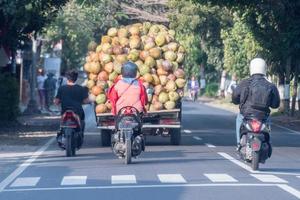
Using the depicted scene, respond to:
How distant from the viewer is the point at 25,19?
30125 millimetres

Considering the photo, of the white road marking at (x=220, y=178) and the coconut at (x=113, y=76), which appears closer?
the white road marking at (x=220, y=178)

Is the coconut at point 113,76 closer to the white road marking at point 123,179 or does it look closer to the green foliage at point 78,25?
the white road marking at point 123,179

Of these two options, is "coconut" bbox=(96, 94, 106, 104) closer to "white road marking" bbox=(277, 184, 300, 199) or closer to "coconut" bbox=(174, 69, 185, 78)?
"coconut" bbox=(174, 69, 185, 78)

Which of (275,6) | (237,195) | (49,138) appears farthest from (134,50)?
(275,6)

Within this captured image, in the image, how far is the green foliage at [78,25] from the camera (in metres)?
57.6

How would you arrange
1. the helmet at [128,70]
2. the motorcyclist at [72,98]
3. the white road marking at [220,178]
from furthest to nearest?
1. the motorcyclist at [72,98]
2. the helmet at [128,70]
3. the white road marking at [220,178]

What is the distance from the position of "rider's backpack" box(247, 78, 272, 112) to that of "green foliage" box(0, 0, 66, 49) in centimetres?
1020

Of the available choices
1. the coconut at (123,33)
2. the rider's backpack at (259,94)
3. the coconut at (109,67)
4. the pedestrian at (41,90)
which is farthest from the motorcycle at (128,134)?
the pedestrian at (41,90)

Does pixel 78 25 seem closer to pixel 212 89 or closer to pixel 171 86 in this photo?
pixel 212 89

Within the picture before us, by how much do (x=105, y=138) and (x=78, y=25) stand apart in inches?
1343

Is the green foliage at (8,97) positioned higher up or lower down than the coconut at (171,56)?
lower down

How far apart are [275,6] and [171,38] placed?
13.4m

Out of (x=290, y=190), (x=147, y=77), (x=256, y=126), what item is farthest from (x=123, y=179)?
(x=147, y=77)

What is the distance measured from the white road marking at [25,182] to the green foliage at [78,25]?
123 ft
